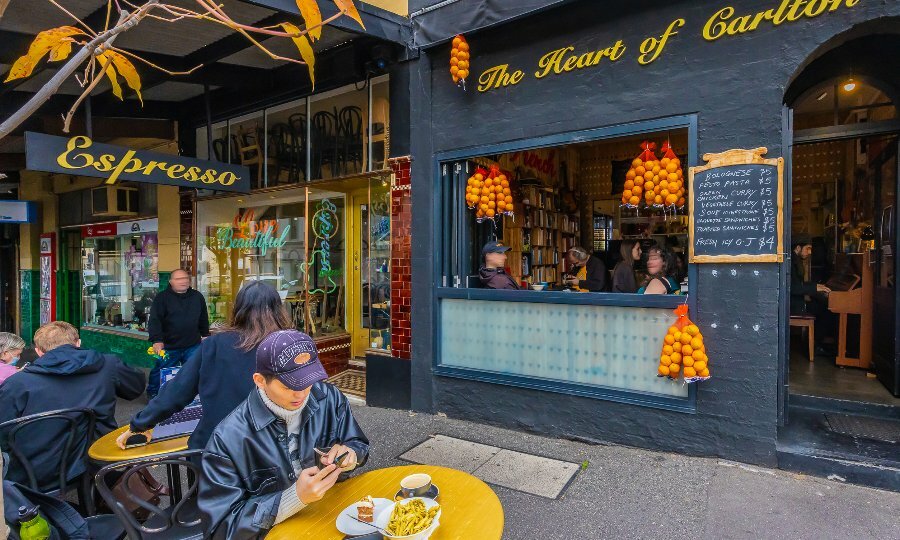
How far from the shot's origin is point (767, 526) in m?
3.36

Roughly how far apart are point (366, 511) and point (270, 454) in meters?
0.46

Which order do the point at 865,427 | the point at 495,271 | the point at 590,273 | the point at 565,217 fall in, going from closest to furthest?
the point at 865,427 → the point at 495,271 → the point at 590,273 → the point at 565,217

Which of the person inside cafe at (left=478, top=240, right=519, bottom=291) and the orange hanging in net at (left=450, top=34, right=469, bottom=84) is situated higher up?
the orange hanging in net at (left=450, top=34, right=469, bottom=84)

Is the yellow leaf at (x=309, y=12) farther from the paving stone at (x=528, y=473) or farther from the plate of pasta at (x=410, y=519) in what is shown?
the paving stone at (x=528, y=473)

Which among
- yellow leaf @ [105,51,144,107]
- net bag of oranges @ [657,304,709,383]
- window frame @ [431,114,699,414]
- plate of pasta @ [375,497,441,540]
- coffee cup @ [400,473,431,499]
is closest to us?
plate of pasta @ [375,497,441,540]

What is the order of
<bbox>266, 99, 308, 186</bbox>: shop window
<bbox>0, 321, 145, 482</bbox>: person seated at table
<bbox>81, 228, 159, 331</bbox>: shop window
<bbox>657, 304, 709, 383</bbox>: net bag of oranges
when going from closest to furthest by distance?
<bbox>0, 321, 145, 482</bbox>: person seated at table < <bbox>657, 304, 709, 383</bbox>: net bag of oranges < <bbox>266, 99, 308, 186</bbox>: shop window < <bbox>81, 228, 159, 331</bbox>: shop window

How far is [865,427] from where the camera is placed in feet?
14.8

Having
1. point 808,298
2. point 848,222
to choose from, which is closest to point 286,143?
point 848,222

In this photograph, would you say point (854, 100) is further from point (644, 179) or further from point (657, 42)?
point (644, 179)

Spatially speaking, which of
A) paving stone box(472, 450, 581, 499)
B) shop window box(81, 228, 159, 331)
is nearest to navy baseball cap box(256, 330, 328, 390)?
paving stone box(472, 450, 581, 499)

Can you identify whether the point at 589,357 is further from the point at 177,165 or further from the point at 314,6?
the point at 177,165

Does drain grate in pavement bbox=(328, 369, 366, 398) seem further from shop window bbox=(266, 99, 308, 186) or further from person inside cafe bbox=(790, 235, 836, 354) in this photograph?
person inside cafe bbox=(790, 235, 836, 354)

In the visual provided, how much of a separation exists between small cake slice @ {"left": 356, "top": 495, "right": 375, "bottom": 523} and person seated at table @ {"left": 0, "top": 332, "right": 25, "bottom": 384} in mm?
3450

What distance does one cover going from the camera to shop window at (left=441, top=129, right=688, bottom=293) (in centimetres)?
579
